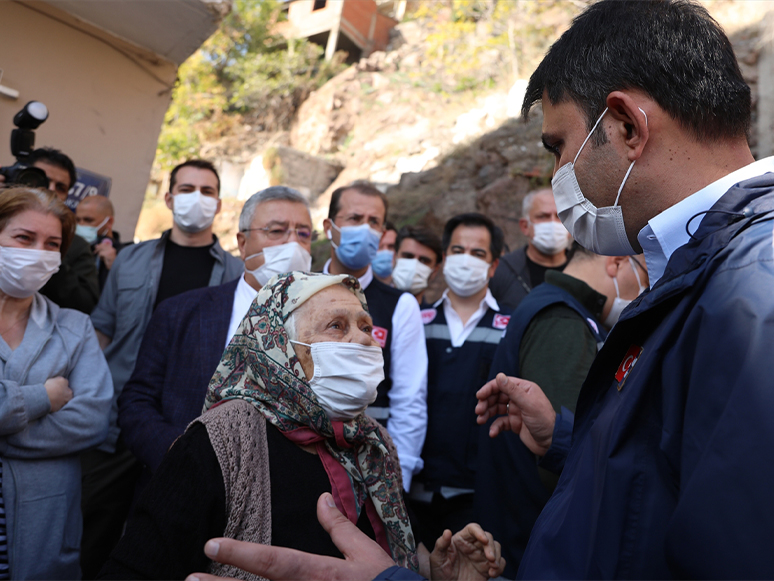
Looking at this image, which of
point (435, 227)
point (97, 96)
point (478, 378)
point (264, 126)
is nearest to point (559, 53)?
point (478, 378)

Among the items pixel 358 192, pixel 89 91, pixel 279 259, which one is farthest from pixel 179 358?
pixel 89 91

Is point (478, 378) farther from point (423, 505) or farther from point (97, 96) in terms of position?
point (97, 96)

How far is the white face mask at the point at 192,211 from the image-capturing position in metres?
4.09

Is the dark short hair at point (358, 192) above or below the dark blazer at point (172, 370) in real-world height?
above

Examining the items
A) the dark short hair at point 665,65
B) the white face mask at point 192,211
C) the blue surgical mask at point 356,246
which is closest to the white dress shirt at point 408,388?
the blue surgical mask at point 356,246

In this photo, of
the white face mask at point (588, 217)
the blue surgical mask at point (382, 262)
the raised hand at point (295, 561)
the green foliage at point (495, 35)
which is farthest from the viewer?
the green foliage at point (495, 35)

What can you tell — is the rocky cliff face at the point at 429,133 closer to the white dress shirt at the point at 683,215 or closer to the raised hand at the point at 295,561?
the white dress shirt at the point at 683,215

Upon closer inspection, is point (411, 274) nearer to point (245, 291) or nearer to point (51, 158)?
point (245, 291)

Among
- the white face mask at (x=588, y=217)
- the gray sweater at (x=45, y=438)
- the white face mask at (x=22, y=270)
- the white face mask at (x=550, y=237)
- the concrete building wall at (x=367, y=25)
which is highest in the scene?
the concrete building wall at (x=367, y=25)

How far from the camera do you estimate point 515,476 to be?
2.57 m

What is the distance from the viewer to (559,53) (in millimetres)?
1493

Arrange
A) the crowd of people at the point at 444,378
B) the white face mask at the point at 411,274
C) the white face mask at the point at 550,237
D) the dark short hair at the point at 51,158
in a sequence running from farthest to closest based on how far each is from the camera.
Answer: the white face mask at the point at 411,274, the white face mask at the point at 550,237, the dark short hair at the point at 51,158, the crowd of people at the point at 444,378

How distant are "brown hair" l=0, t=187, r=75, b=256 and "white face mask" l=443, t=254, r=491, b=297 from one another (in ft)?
7.85

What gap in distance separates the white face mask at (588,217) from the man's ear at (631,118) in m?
0.06
